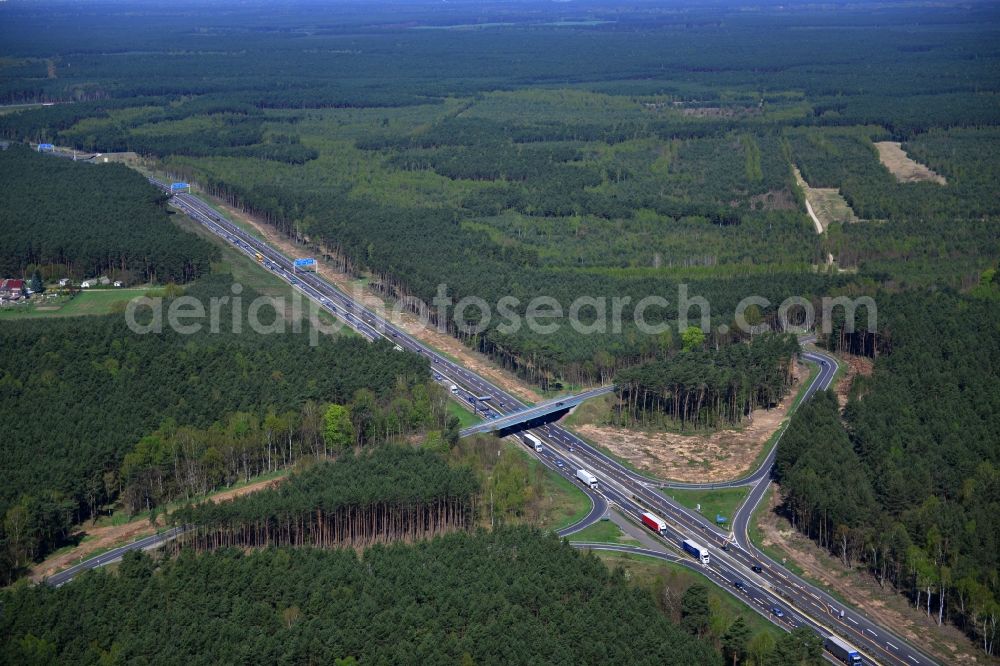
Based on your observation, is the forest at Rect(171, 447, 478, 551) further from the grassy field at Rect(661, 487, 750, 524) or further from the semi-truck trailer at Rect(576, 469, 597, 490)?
the grassy field at Rect(661, 487, 750, 524)

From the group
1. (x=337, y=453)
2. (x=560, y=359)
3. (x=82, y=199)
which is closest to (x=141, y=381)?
(x=337, y=453)

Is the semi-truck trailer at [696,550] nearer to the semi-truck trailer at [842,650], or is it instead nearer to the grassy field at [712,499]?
the grassy field at [712,499]

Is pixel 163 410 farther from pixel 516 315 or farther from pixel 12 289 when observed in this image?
pixel 12 289

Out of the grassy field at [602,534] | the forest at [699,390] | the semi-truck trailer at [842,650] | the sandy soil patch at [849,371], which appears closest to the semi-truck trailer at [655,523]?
the grassy field at [602,534]

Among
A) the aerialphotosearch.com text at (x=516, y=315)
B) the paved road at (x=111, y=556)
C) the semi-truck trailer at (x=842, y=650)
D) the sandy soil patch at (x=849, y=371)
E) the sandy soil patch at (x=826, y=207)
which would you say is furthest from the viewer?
the sandy soil patch at (x=826, y=207)

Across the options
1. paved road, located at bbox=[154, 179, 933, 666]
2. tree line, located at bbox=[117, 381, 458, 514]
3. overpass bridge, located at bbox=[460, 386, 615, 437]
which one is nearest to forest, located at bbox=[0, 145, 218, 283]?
paved road, located at bbox=[154, 179, 933, 666]

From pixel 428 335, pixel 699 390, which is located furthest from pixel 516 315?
pixel 699 390
